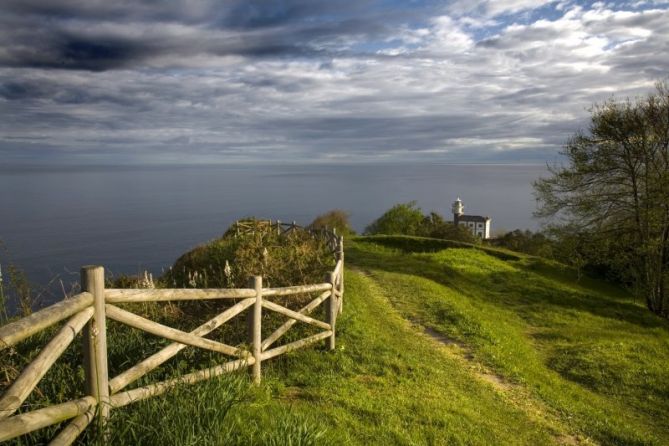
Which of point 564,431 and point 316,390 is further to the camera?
point 564,431

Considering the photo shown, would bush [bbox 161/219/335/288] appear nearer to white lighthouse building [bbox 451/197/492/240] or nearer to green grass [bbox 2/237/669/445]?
green grass [bbox 2/237/669/445]

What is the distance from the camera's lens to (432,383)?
8.72 m

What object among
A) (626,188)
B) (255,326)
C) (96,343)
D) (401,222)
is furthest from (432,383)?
(401,222)

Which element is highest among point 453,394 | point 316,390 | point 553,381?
point 316,390

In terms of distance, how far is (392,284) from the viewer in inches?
762

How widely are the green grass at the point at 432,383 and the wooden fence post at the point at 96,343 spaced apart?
0.27 metres

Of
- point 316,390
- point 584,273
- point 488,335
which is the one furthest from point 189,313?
point 584,273

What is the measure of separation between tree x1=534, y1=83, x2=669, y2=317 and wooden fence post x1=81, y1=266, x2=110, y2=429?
23245mm

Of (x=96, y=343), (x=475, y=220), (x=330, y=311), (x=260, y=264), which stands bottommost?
(x=475, y=220)

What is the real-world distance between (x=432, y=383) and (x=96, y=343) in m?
5.99

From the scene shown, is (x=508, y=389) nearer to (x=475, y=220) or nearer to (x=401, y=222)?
(x=401, y=222)

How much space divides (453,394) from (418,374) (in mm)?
776

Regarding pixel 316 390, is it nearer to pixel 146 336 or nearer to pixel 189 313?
pixel 146 336

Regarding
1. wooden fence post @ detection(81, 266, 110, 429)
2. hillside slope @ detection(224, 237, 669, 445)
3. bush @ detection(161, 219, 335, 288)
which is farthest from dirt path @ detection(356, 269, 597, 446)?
wooden fence post @ detection(81, 266, 110, 429)
